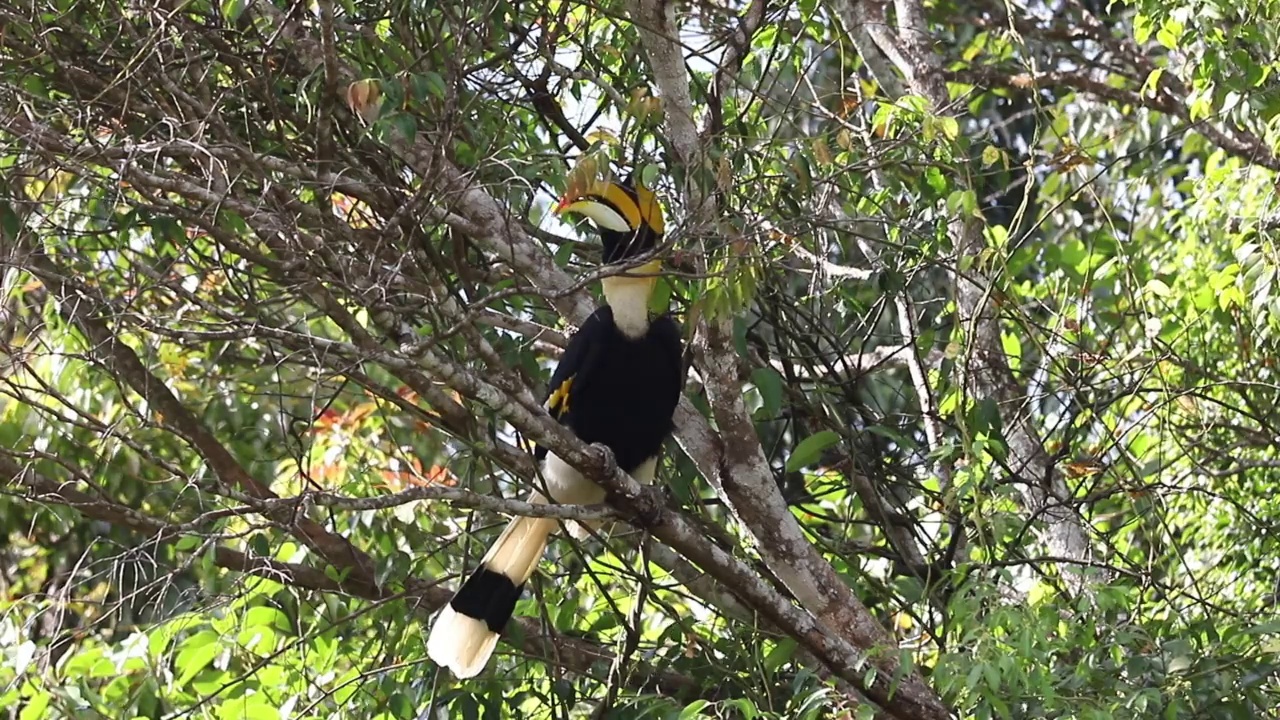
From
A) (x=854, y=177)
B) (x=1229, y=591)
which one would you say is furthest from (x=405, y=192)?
(x=1229, y=591)

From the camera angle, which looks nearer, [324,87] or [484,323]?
[324,87]

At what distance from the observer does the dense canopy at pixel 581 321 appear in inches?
106

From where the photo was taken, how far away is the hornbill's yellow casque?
126 inches

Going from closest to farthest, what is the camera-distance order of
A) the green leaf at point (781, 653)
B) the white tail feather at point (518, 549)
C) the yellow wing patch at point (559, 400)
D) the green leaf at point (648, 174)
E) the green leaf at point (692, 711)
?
the green leaf at point (692, 711) → the green leaf at point (648, 174) → the green leaf at point (781, 653) → the white tail feather at point (518, 549) → the yellow wing patch at point (559, 400)

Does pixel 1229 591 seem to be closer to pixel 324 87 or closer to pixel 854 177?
pixel 854 177

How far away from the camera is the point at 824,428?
3680 mm

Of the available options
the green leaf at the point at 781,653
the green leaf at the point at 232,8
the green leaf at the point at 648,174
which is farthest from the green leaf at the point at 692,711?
the green leaf at the point at 232,8

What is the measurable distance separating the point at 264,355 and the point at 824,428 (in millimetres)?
1454

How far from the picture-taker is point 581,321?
3.49 meters

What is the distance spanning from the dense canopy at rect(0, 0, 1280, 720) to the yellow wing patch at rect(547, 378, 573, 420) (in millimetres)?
144

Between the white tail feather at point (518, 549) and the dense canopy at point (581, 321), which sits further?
the white tail feather at point (518, 549)

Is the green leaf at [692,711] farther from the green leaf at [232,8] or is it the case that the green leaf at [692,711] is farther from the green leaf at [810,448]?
the green leaf at [232,8]

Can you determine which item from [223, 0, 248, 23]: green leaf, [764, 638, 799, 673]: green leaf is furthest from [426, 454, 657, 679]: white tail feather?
[223, 0, 248, 23]: green leaf

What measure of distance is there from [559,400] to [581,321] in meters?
0.18
